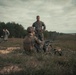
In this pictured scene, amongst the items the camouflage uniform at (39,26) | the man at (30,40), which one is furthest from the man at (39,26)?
the man at (30,40)

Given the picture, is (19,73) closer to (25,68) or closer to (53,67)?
(25,68)

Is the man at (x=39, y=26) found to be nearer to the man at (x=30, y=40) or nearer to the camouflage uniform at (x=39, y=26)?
the camouflage uniform at (x=39, y=26)

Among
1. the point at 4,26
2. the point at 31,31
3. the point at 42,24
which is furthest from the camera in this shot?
the point at 4,26

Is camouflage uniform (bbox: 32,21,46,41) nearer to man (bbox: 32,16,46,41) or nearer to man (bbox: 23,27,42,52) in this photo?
man (bbox: 32,16,46,41)

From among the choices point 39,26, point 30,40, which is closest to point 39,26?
point 39,26

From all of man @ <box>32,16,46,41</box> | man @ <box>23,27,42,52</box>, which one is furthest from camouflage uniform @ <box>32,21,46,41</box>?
man @ <box>23,27,42,52</box>

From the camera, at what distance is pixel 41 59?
8062mm

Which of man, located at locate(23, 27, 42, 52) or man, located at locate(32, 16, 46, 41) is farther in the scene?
man, located at locate(32, 16, 46, 41)

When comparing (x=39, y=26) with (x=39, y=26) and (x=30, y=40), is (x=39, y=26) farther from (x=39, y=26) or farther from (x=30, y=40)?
(x=30, y=40)

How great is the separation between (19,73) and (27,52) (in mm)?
3303

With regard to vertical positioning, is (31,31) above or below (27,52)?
above

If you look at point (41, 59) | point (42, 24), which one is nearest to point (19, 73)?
point (41, 59)

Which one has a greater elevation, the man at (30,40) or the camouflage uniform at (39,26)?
the camouflage uniform at (39,26)

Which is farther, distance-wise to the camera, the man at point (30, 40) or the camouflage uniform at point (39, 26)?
the camouflage uniform at point (39, 26)
